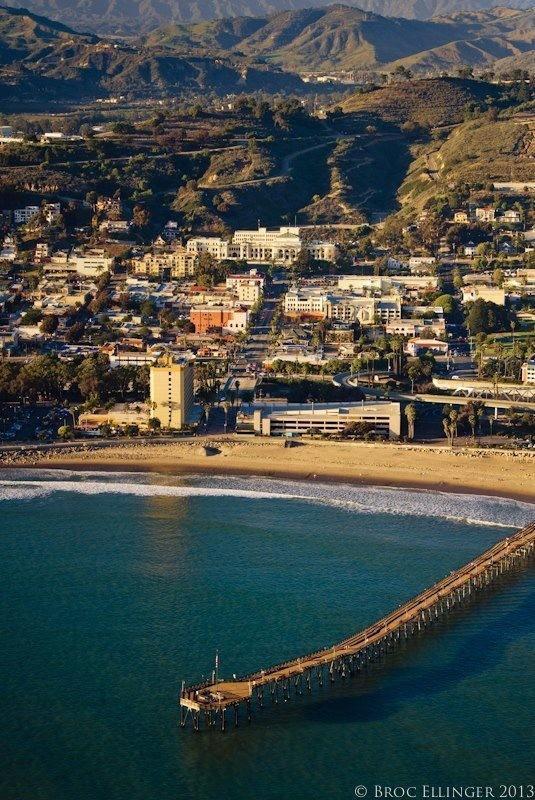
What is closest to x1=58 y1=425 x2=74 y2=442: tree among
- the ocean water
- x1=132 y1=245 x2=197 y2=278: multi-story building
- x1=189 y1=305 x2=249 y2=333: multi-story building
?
the ocean water

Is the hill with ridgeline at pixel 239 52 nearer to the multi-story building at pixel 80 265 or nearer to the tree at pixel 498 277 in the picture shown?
the multi-story building at pixel 80 265

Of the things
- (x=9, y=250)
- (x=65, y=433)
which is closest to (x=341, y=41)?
(x=9, y=250)

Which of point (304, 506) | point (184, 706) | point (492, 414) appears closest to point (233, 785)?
point (184, 706)

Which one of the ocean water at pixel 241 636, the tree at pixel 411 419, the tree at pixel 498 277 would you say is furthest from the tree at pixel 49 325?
the tree at pixel 498 277

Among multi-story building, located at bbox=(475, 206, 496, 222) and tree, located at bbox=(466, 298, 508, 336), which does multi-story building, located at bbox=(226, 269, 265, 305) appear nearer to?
tree, located at bbox=(466, 298, 508, 336)

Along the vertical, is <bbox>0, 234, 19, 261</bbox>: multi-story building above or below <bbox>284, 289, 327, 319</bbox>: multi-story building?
above

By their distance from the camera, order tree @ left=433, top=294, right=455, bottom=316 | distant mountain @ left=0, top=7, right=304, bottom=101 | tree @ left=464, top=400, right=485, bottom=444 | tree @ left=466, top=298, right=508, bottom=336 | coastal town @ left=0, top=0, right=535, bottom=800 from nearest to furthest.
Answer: coastal town @ left=0, top=0, right=535, bottom=800, tree @ left=464, top=400, right=485, bottom=444, tree @ left=466, top=298, right=508, bottom=336, tree @ left=433, top=294, right=455, bottom=316, distant mountain @ left=0, top=7, right=304, bottom=101
